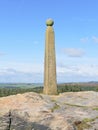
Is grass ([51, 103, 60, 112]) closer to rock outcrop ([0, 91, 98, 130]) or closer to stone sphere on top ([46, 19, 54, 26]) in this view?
rock outcrop ([0, 91, 98, 130])

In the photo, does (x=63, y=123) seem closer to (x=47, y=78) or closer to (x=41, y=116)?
(x=41, y=116)

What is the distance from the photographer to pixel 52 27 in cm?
3020

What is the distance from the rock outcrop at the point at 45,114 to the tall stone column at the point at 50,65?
157 inches

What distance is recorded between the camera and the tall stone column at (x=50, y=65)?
29.8 meters

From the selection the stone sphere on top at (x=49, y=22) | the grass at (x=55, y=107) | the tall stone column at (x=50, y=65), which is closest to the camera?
the grass at (x=55, y=107)

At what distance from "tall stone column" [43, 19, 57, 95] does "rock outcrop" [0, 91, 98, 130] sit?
13.0 ft

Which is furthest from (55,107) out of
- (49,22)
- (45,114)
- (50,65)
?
(49,22)

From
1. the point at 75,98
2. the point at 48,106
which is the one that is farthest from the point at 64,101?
the point at 48,106

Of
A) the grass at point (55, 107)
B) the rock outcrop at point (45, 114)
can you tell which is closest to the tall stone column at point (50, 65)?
the rock outcrop at point (45, 114)

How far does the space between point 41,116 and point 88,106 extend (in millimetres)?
5327

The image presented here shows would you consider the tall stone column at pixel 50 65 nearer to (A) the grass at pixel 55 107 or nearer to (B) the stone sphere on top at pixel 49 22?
(B) the stone sphere on top at pixel 49 22

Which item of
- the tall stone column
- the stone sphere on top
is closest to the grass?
the tall stone column

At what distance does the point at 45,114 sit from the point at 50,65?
29.8 feet

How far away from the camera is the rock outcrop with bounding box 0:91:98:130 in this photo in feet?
67.2
